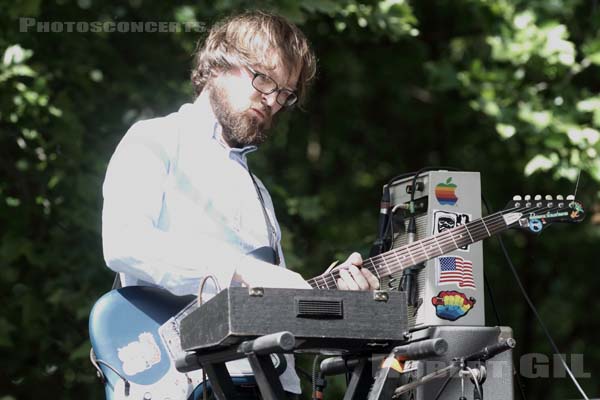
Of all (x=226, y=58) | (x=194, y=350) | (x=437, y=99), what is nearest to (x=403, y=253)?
(x=226, y=58)

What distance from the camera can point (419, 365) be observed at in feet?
10.9

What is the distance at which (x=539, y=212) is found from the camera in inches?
149

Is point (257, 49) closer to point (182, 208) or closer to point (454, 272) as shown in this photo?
point (182, 208)

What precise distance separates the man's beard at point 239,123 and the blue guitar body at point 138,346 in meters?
0.53

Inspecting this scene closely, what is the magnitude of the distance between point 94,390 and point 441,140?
4.36 metres

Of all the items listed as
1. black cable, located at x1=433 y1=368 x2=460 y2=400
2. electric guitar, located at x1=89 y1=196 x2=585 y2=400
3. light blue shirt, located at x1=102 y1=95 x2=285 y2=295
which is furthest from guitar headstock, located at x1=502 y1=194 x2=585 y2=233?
electric guitar, located at x1=89 y1=196 x2=585 y2=400

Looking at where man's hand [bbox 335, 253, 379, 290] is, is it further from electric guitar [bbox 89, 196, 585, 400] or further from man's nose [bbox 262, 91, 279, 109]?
man's nose [bbox 262, 91, 279, 109]

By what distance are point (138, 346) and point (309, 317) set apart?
828mm

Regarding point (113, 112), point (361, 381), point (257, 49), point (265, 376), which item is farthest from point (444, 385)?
point (113, 112)

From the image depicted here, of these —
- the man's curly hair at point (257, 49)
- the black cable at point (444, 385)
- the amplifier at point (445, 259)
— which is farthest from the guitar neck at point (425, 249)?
the man's curly hair at point (257, 49)

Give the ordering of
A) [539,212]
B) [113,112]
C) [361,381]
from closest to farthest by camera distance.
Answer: [361,381]
[539,212]
[113,112]

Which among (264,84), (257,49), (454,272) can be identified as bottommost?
(454,272)

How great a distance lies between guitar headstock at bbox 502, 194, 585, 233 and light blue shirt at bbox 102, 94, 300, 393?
992 mm

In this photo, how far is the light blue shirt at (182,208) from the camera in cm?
262
